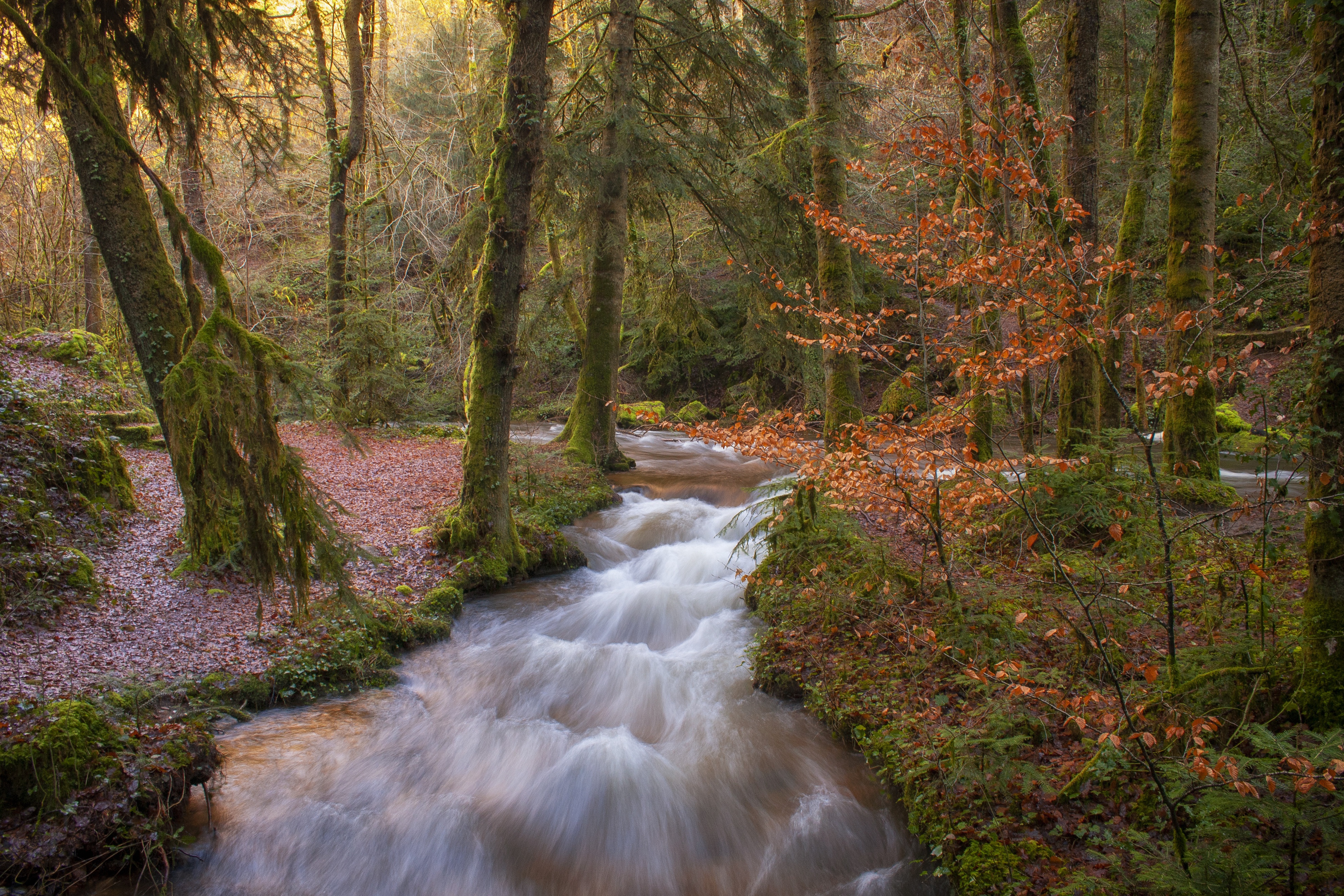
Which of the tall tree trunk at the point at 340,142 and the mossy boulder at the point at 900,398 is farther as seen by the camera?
the mossy boulder at the point at 900,398

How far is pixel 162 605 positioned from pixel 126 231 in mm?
3133

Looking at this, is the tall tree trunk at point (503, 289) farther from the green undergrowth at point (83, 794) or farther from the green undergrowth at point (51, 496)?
the green undergrowth at point (83, 794)

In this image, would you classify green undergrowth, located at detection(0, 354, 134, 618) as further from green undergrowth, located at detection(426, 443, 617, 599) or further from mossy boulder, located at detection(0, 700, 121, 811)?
green undergrowth, located at detection(426, 443, 617, 599)

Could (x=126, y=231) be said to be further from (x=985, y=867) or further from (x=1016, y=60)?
Result: (x=1016, y=60)

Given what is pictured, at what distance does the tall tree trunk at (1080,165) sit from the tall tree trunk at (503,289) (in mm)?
5713

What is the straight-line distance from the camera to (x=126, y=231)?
14.8 ft

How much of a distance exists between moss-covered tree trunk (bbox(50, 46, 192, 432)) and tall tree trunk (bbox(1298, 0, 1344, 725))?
239 inches

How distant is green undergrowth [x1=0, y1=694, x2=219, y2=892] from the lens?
3.34m

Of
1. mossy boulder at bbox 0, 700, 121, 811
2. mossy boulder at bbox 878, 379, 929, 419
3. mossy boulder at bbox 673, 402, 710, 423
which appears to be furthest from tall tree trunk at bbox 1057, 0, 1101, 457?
mossy boulder at bbox 673, 402, 710, 423

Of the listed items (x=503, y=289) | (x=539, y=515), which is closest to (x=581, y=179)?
(x=503, y=289)

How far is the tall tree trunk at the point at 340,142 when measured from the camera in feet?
40.0

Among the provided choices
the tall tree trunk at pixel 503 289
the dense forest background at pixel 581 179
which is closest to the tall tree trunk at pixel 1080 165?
the dense forest background at pixel 581 179

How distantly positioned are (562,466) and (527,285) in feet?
16.3

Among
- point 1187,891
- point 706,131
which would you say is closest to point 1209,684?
point 1187,891
